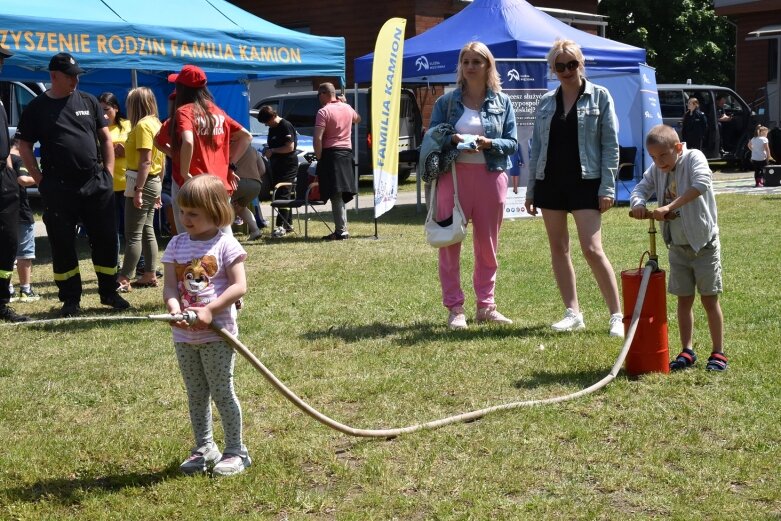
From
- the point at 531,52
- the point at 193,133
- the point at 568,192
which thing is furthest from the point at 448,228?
the point at 531,52

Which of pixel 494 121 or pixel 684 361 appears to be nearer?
pixel 684 361

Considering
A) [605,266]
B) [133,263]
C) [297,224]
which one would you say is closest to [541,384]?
[605,266]

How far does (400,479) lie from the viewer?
4.12 m

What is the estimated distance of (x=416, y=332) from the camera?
6.89 m

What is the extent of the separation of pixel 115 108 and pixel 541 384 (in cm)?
662

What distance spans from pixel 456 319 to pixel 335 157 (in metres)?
6.06

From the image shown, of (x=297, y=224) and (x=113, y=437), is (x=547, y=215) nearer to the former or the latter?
(x=113, y=437)

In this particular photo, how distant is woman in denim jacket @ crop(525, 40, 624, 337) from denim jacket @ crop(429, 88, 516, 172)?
0.29 meters

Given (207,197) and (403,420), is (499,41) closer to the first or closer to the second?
(403,420)

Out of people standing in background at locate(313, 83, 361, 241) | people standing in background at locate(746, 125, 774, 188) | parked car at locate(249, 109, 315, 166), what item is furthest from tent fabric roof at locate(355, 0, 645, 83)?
people standing in background at locate(746, 125, 774, 188)

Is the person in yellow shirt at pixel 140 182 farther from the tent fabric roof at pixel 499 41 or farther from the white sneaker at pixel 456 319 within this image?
the tent fabric roof at pixel 499 41

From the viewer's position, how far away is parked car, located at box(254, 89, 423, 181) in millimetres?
20234

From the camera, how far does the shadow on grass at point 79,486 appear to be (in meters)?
4.06

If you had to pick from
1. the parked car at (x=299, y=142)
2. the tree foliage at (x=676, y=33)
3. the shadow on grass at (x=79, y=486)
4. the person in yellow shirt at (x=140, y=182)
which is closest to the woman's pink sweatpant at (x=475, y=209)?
the shadow on grass at (x=79, y=486)
